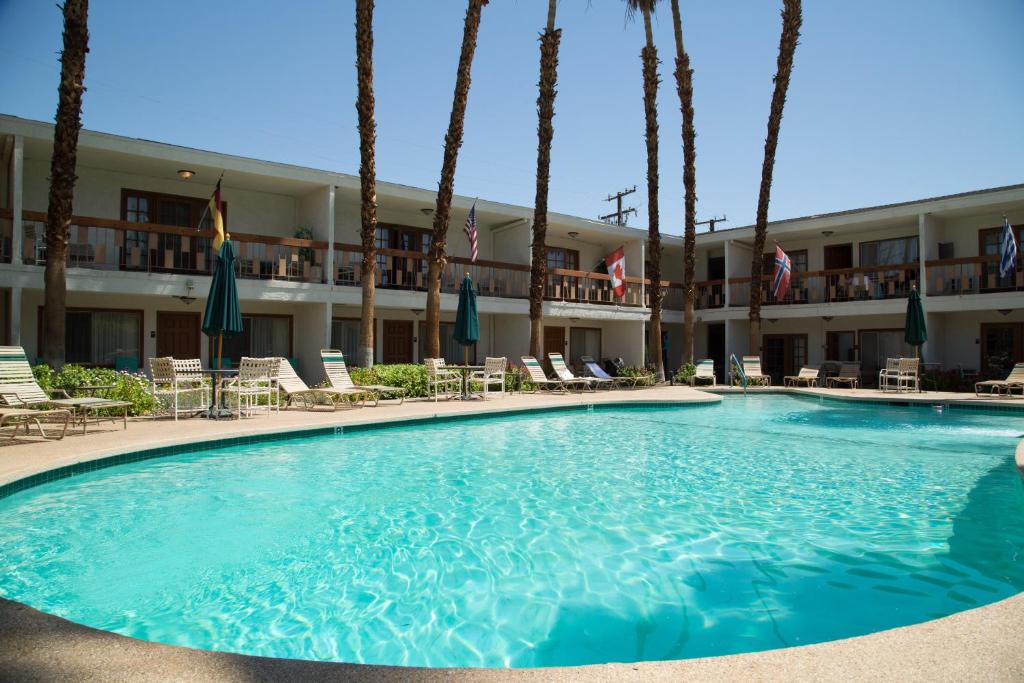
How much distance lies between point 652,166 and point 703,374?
7.12 metres

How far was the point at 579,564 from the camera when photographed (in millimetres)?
4660

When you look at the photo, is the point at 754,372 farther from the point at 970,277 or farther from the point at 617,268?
the point at 970,277

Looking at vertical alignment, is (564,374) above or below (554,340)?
below

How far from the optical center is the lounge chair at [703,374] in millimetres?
20859

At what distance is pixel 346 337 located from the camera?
63.2ft

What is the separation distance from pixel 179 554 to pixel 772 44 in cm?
2309

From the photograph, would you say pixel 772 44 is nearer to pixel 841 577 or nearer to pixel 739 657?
pixel 841 577

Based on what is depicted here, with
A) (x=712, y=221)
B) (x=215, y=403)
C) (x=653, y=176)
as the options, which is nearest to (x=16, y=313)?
(x=215, y=403)

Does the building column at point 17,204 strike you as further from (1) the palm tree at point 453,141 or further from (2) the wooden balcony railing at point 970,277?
(2) the wooden balcony railing at point 970,277

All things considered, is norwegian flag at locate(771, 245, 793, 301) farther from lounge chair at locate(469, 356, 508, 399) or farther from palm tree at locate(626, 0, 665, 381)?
lounge chair at locate(469, 356, 508, 399)

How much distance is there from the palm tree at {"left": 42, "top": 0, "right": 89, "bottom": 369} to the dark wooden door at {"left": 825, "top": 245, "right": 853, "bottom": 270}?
75.3 ft

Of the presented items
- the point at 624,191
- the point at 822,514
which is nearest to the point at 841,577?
the point at 822,514

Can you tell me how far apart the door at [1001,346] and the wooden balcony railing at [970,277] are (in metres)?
2.12

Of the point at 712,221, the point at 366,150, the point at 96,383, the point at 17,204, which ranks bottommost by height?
the point at 96,383
